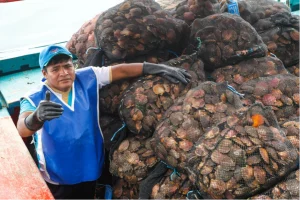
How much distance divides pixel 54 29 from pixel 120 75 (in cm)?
193

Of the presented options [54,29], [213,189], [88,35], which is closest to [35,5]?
[54,29]

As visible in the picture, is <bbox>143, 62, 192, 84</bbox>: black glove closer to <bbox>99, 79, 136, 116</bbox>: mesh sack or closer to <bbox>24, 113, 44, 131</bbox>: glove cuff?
<bbox>99, 79, 136, 116</bbox>: mesh sack

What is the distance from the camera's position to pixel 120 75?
2.25 meters

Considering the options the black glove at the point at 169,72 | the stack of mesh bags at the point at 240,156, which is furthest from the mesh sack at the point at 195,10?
the stack of mesh bags at the point at 240,156

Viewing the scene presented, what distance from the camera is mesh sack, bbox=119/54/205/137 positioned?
6.83 feet

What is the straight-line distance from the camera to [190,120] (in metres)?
1.84

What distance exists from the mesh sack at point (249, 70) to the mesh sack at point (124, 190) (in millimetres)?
823

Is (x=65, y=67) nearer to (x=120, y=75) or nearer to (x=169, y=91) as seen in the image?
(x=120, y=75)

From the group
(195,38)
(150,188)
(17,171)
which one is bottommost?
(150,188)

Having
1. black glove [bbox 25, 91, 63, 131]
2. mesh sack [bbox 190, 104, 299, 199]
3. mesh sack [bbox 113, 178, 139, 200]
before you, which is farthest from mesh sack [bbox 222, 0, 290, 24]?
black glove [bbox 25, 91, 63, 131]

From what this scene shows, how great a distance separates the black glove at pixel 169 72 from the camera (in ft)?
7.16

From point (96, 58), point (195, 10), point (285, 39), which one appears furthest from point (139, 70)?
point (285, 39)

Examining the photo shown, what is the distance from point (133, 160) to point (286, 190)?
86 cm

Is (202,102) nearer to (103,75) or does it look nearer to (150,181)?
(150,181)
